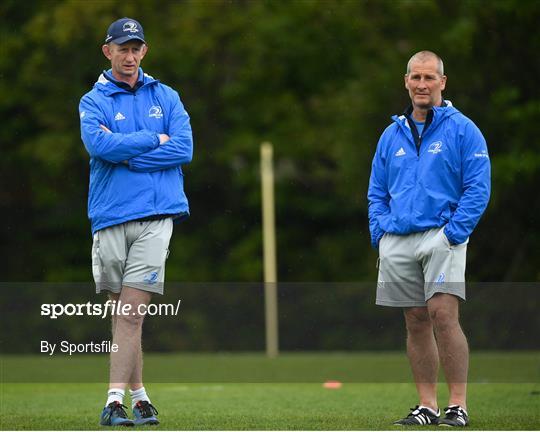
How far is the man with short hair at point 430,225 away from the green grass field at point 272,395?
35 cm

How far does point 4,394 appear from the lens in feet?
30.2

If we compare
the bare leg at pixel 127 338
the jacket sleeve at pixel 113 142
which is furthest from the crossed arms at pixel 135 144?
the bare leg at pixel 127 338

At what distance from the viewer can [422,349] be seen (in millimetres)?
6715

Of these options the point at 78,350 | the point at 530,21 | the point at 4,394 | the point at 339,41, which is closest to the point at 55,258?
the point at 339,41

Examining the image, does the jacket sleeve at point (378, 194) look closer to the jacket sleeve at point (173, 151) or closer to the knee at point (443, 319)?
the knee at point (443, 319)

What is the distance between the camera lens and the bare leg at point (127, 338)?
6.48m

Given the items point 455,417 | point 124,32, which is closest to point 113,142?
point 124,32

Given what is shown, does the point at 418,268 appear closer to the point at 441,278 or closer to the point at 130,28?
the point at 441,278

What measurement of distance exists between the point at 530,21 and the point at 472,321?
29.7ft

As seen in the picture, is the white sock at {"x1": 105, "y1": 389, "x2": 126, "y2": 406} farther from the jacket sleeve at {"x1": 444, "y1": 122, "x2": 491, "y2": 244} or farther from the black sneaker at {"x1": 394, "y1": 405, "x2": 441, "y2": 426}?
the jacket sleeve at {"x1": 444, "y1": 122, "x2": 491, "y2": 244}

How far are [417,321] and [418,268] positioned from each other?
0.89ft

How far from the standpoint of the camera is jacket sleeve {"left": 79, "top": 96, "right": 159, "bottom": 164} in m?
6.52

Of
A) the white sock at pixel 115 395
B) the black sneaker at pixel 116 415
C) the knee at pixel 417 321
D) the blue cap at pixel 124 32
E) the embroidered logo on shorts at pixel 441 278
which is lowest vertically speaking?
the black sneaker at pixel 116 415

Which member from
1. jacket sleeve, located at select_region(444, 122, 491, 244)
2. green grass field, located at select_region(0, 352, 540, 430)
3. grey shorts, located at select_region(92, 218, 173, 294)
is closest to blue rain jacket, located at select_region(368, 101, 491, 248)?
jacket sleeve, located at select_region(444, 122, 491, 244)
